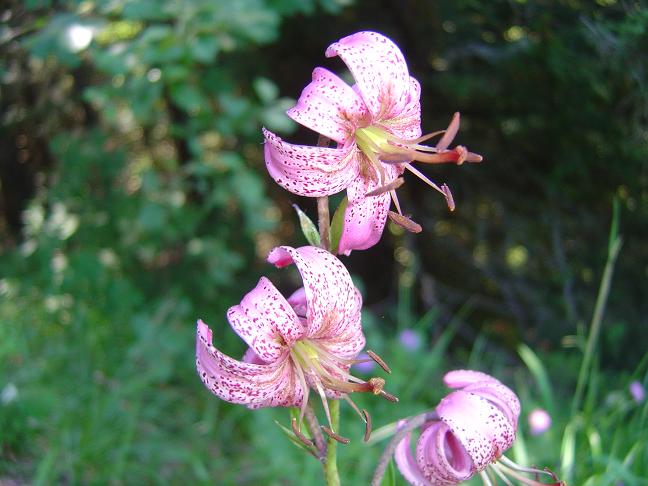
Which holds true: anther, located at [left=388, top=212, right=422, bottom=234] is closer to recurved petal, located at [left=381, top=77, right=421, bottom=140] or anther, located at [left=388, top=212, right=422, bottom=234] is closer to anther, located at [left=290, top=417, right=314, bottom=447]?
recurved petal, located at [left=381, top=77, right=421, bottom=140]

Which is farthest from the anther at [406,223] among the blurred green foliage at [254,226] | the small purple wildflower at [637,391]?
the small purple wildflower at [637,391]

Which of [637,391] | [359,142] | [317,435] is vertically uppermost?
[359,142]

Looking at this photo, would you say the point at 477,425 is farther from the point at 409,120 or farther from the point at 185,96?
the point at 185,96

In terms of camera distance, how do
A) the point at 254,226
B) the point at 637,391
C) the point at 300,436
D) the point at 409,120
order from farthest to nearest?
the point at 254,226, the point at 637,391, the point at 409,120, the point at 300,436

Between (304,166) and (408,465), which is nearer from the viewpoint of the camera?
(304,166)

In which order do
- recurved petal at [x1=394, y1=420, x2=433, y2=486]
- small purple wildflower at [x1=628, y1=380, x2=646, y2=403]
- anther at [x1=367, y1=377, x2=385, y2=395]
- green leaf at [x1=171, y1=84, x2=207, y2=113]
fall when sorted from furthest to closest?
A: green leaf at [x1=171, y1=84, x2=207, y2=113] < small purple wildflower at [x1=628, y1=380, x2=646, y2=403] < recurved petal at [x1=394, y1=420, x2=433, y2=486] < anther at [x1=367, y1=377, x2=385, y2=395]

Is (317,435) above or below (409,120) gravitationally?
below

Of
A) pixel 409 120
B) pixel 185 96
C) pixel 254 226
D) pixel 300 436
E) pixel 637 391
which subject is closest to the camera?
pixel 300 436

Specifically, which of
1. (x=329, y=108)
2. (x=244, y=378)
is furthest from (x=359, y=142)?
(x=244, y=378)

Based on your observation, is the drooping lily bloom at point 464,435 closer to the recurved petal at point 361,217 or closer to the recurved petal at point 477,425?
the recurved petal at point 477,425

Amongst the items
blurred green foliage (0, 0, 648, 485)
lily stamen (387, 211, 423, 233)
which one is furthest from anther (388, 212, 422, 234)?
blurred green foliage (0, 0, 648, 485)
